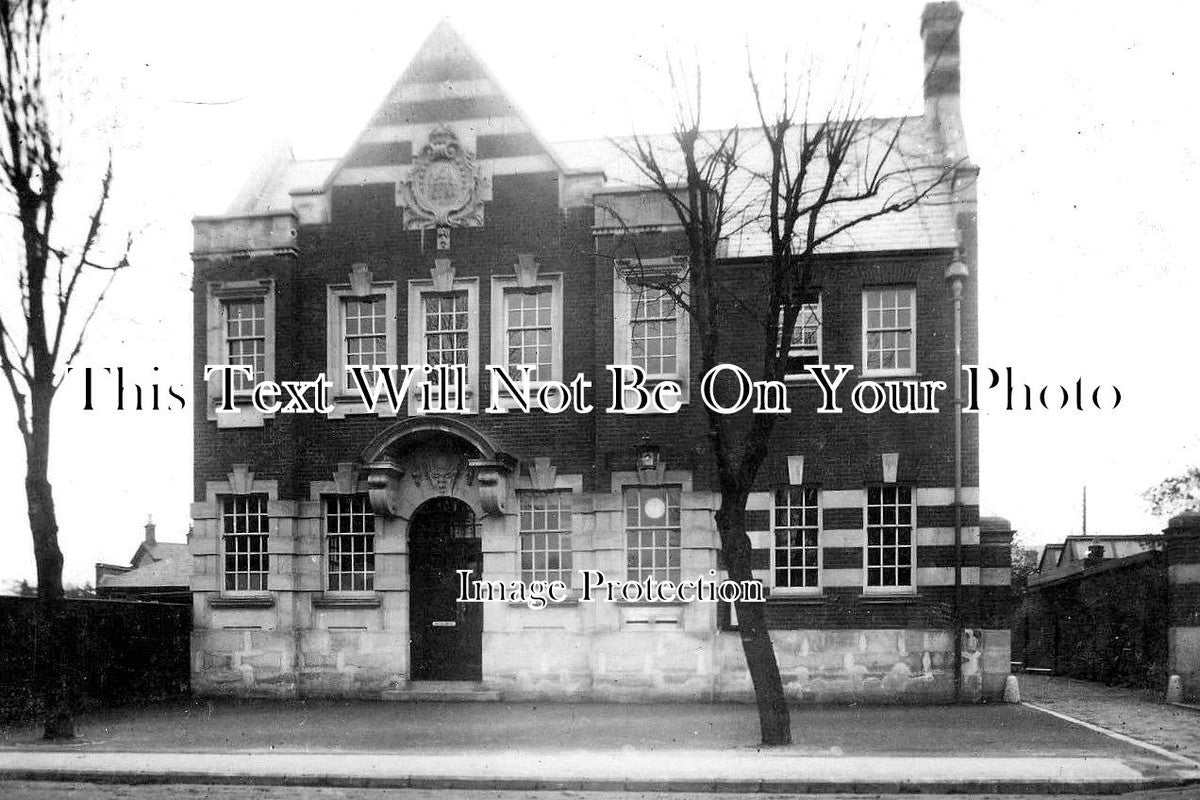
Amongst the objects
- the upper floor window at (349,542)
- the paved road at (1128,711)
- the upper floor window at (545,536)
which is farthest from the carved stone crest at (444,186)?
the paved road at (1128,711)

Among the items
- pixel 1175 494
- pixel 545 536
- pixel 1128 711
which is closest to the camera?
pixel 1128 711

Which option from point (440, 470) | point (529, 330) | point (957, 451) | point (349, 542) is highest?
point (529, 330)

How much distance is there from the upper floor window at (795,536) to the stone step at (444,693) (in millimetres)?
5776

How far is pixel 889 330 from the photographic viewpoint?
22547mm

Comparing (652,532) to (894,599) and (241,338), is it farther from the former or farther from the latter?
(241,338)

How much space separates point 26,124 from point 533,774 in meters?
10.5

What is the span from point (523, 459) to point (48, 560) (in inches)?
345

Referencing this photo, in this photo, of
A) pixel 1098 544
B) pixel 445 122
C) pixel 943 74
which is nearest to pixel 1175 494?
pixel 1098 544

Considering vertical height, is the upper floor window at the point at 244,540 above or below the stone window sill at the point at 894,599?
above

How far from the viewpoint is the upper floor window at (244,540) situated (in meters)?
24.2

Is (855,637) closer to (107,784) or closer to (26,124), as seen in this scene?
(107,784)

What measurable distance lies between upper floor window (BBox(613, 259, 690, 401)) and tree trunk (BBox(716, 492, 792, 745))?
6.91 meters

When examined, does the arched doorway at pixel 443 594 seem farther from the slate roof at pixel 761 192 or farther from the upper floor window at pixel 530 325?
the slate roof at pixel 761 192

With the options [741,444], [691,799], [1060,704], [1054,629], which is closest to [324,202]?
[741,444]
